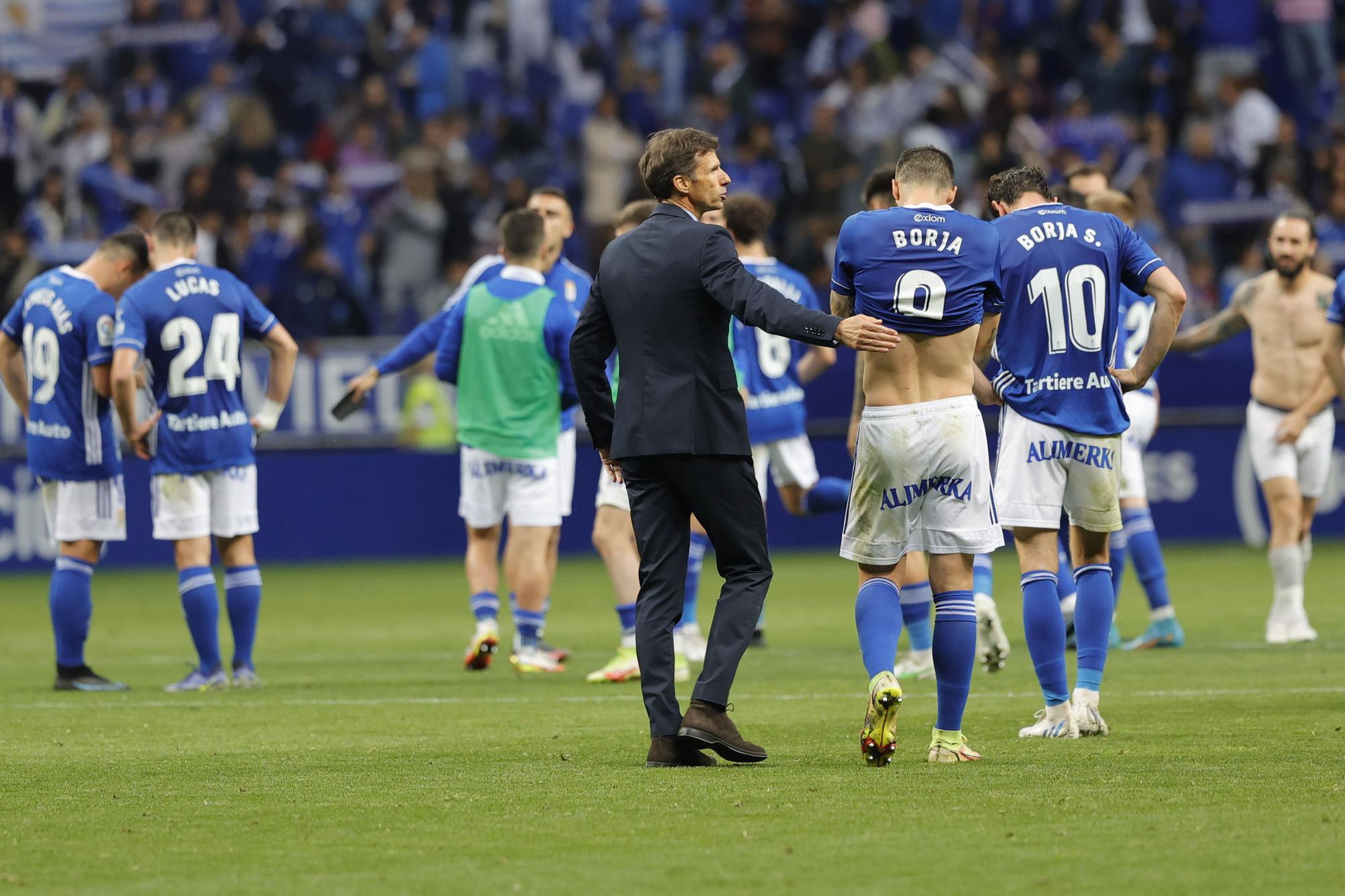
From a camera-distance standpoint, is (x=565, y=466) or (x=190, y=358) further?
(x=565, y=466)

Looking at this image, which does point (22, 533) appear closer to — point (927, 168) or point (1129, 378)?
point (1129, 378)

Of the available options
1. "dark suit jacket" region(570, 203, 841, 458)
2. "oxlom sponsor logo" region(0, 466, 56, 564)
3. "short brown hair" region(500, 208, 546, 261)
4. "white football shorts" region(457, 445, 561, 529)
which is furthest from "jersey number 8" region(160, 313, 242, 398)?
"oxlom sponsor logo" region(0, 466, 56, 564)

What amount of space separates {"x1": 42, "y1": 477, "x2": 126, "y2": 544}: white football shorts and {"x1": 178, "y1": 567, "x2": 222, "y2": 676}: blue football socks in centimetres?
65

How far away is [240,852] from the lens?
215 inches

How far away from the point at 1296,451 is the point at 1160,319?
5119 mm

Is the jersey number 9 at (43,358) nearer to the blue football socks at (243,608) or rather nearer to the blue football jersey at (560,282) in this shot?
the blue football socks at (243,608)

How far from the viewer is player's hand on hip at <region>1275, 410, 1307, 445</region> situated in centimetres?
1202

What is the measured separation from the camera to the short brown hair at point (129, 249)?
10750 mm

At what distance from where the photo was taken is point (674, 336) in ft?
23.1

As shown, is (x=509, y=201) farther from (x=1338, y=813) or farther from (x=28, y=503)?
(x=1338, y=813)

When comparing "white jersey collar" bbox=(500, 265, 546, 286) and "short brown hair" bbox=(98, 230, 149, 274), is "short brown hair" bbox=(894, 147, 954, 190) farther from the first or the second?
"short brown hair" bbox=(98, 230, 149, 274)

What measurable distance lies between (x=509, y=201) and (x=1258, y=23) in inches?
367

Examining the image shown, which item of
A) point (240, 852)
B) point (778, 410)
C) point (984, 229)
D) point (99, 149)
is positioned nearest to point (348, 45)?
point (99, 149)

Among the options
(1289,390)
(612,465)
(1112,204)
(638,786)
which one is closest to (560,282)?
(1112,204)
